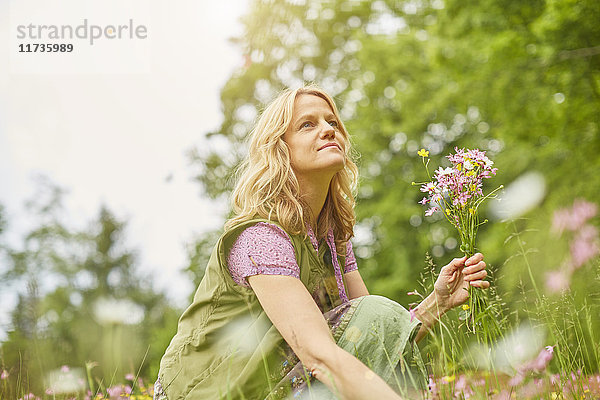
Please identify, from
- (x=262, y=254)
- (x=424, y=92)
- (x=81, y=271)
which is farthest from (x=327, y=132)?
(x=81, y=271)

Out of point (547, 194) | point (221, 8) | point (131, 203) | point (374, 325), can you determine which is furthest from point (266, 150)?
point (131, 203)

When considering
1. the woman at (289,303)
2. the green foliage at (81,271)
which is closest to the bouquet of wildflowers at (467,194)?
the woman at (289,303)

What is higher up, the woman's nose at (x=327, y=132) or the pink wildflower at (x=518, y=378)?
the woman's nose at (x=327, y=132)

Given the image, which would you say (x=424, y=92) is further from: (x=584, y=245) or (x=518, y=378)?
(x=518, y=378)

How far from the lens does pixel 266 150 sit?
2025 mm

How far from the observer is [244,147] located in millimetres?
8312

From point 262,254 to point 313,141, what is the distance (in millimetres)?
474

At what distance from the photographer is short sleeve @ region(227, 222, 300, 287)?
5.50 feet

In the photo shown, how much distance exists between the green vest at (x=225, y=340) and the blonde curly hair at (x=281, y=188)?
8 centimetres

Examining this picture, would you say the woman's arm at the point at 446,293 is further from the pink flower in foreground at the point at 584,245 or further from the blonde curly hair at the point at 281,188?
the pink flower in foreground at the point at 584,245

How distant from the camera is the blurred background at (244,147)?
193 inches

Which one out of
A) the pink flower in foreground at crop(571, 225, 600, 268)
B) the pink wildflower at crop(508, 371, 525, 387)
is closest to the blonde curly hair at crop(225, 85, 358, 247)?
the pink wildflower at crop(508, 371, 525, 387)

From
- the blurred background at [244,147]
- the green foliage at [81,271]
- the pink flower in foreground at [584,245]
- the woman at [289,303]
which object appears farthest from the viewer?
the green foliage at [81,271]

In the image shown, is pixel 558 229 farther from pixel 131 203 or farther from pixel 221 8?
pixel 131 203
